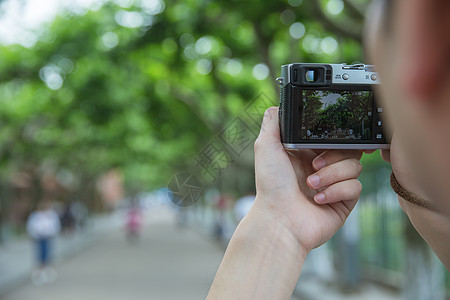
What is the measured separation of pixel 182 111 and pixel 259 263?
17.1 metres

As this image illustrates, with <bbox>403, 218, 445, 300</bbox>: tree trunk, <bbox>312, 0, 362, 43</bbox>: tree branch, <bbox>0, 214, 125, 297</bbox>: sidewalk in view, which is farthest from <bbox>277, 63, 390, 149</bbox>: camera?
<bbox>0, 214, 125, 297</bbox>: sidewalk

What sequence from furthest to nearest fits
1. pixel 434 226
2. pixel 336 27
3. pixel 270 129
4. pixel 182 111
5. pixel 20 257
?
1. pixel 20 257
2. pixel 182 111
3. pixel 336 27
4. pixel 270 129
5. pixel 434 226

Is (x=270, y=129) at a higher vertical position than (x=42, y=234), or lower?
higher

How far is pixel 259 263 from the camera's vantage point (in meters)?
1.34

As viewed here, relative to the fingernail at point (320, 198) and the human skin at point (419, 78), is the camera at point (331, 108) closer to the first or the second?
the fingernail at point (320, 198)

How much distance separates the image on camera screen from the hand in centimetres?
7

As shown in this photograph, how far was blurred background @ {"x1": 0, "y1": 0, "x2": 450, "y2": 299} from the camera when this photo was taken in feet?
22.6

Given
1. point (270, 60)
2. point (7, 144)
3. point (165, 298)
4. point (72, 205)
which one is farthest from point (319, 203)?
point (72, 205)

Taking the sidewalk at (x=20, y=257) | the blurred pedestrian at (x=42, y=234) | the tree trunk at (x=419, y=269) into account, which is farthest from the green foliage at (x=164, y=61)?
the sidewalk at (x=20, y=257)

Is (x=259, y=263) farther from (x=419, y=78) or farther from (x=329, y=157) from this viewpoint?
(x=419, y=78)

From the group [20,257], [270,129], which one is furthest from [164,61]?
[270,129]

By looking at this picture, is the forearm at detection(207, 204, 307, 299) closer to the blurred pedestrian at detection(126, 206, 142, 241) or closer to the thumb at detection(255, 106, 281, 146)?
the thumb at detection(255, 106, 281, 146)

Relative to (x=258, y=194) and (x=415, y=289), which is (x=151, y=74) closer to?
(x=415, y=289)

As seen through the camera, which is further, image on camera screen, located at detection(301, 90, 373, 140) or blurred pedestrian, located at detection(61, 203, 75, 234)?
blurred pedestrian, located at detection(61, 203, 75, 234)
